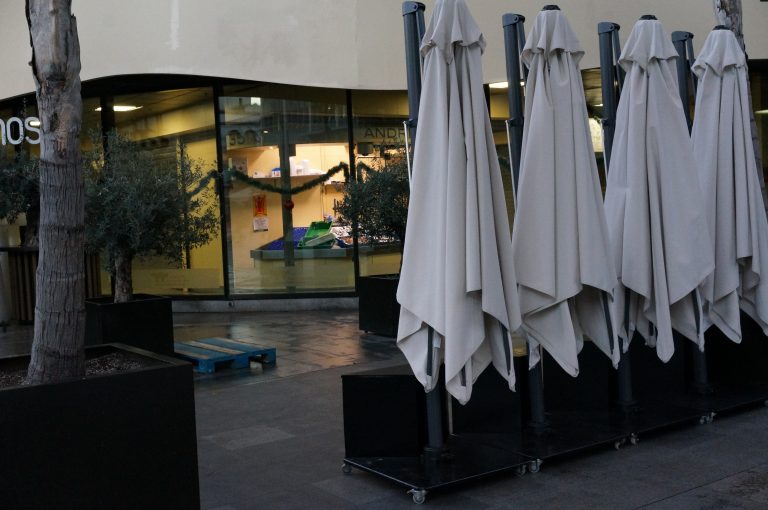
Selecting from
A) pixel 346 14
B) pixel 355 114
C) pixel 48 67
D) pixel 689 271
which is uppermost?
pixel 346 14

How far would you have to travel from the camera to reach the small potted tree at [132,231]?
31.8 feet

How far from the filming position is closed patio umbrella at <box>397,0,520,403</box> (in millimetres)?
5129

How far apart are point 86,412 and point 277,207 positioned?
36.0ft

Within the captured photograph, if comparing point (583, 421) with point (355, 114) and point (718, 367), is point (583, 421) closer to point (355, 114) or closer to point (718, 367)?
point (718, 367)

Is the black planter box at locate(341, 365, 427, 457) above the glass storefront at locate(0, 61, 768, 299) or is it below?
below

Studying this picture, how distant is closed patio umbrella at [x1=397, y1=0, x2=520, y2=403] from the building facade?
8373 millimetres

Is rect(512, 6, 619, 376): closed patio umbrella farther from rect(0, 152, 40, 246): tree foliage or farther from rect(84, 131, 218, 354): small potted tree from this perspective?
rect(0, 152, 40, 246): tree foliage

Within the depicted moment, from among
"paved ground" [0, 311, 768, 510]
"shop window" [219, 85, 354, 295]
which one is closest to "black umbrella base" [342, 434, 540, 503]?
"paved ground" [0, 311, 768, 510]

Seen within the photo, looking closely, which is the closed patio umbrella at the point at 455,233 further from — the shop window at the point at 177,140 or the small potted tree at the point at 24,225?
the shop window at the point at 177,140

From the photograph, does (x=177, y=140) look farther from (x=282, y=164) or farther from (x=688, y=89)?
(x=688, y=89)

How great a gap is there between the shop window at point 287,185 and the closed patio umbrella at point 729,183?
8.49m

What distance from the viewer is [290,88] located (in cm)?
1470

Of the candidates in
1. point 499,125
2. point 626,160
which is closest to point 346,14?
point 499,125

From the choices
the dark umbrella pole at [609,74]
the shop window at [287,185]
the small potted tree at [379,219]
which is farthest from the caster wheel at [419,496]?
the shop window at [287,185]
